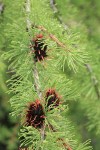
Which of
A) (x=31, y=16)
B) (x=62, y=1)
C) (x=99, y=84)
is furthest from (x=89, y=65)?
(x=31, y=16)

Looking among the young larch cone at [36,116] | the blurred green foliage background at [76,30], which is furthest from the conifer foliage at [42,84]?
the blurred green foliage background at [76,30]

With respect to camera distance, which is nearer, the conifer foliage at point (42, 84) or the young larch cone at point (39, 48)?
the conifer foliage at point (42, 84)

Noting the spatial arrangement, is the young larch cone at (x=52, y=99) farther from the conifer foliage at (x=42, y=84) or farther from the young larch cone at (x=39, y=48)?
the young larch cone at (x=39, y=48)

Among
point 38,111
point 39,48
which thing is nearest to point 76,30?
point 39,48

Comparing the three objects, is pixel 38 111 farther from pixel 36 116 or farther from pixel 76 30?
pixel 76 30

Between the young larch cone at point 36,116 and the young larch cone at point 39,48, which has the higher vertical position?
the young larch cone at point 39,48

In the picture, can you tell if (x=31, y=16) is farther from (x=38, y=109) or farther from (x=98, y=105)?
(x=98, y=105)

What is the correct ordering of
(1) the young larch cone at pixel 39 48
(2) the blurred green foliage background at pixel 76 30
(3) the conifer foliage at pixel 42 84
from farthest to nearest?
(2) the blurred green foliage background at pixel 76 30 < (1) the young larch cone at pixel 39 48 < (3) the conifer foliage at pixel 42 84
